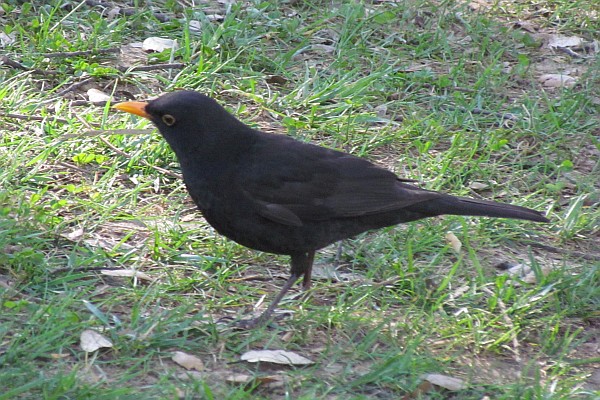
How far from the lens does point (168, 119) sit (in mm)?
4535

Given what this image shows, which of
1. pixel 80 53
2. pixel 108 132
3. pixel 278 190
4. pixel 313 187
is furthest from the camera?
pixel 80 53

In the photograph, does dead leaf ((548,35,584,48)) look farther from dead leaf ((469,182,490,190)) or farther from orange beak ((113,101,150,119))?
orange beak ((113,101,150,119))

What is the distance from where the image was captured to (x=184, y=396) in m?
3.63

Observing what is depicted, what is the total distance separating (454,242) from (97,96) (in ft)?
8.37

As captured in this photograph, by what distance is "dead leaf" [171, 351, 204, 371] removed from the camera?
3.90m

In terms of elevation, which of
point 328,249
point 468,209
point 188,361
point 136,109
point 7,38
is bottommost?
point 328,249

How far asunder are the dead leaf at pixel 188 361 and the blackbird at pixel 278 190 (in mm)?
400

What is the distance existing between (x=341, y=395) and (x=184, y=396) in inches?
25.2

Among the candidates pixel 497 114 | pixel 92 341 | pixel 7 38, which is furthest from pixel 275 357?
pixel 7 38

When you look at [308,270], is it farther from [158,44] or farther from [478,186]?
[158,44]

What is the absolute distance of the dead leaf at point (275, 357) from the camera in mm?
3982

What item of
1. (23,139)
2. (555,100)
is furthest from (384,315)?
(555,100)

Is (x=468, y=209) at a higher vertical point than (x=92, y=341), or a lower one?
higher

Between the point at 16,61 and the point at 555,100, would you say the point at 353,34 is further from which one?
the point at 16,61
